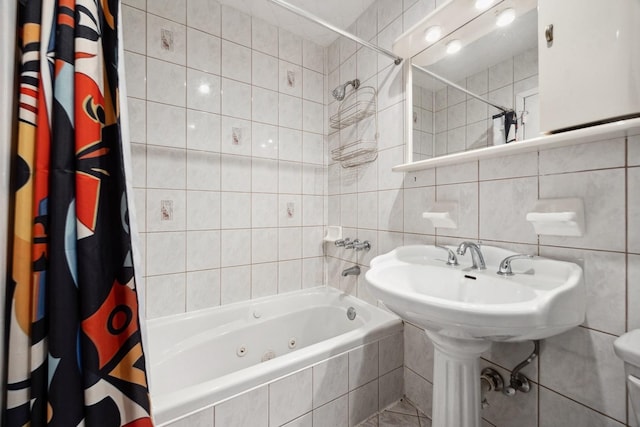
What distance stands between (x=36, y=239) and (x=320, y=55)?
212cm

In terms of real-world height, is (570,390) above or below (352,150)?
below

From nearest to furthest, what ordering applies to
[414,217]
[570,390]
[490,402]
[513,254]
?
[570,390] → [513,254] → [490,402] → [414,217]

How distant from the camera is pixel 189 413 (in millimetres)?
876

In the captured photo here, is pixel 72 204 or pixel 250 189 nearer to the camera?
pixel 72 204

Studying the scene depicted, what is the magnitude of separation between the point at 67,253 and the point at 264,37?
73.4 inches

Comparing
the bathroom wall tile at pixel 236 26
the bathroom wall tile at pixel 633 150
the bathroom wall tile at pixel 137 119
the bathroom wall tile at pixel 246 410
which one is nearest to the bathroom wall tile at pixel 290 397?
the bathroom wall tile at pixel 246 410

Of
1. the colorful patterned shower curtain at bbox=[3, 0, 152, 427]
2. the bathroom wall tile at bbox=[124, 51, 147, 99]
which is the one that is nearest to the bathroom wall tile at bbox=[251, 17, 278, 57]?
the bathroom wall tile at bbox=[124, 51, 147, 99]

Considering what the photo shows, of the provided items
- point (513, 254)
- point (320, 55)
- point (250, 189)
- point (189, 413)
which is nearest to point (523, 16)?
point (513, 254)

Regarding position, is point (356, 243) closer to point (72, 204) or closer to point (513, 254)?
point (513, 254)

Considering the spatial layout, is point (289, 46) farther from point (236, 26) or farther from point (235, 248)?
point (235, 248)

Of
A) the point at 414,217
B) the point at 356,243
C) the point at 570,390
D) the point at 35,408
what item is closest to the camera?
the point at 35,408

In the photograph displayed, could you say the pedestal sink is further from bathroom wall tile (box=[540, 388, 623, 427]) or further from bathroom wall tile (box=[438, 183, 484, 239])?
bathroom wall tile (box=[540, 388, 623, 427])

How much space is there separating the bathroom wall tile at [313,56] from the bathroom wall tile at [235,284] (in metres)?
1.59

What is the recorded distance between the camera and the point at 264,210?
70.8 inches
